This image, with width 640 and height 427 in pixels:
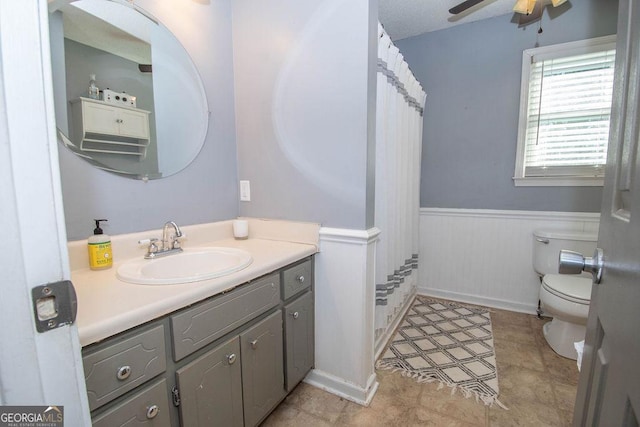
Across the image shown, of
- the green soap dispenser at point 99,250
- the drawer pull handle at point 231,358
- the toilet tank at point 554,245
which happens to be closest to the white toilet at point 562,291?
the toilet tank at point 554,245

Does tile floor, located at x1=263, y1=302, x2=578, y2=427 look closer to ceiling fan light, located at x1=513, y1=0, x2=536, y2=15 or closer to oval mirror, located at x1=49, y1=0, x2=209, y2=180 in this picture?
oval mirror, located at x1=49, y1=0, x2=209, y2=180

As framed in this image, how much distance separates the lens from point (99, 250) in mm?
1037

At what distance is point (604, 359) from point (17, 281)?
90 cm

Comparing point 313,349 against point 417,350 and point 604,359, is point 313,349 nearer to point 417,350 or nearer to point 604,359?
point 417,350

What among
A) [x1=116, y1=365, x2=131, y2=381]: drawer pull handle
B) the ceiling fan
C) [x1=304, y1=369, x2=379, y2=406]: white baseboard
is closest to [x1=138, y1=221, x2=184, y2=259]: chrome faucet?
[x1=116, y1=365, x2=131, y2=381]: drawer pull handle

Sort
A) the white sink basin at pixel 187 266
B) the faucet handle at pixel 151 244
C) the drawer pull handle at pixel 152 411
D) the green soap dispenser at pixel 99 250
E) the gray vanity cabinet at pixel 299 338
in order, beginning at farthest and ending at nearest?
the gray vanity cabinet at pixel 299 338 < the faucet handle at pixel 151 244 < the green soap dispenser at pixel 99 250 < the white sink basin at pixel 187 266 < the drawer pull handle at pixel 152 411

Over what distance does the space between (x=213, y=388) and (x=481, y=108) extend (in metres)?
2.76

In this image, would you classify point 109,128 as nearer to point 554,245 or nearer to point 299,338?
point 299,338

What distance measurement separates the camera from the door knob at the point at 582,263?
1.77 ft

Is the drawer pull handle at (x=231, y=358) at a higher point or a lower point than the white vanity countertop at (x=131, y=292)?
lower

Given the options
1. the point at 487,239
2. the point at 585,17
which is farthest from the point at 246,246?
the point at 585,17

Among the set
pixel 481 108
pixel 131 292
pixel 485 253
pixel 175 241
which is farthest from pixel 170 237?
pixel 481 108

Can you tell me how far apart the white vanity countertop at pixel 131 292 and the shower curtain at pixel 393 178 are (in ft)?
1.94

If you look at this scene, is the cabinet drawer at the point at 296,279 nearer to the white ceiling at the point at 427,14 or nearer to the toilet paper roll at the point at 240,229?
the toilet paper roll at the point at 240,229
